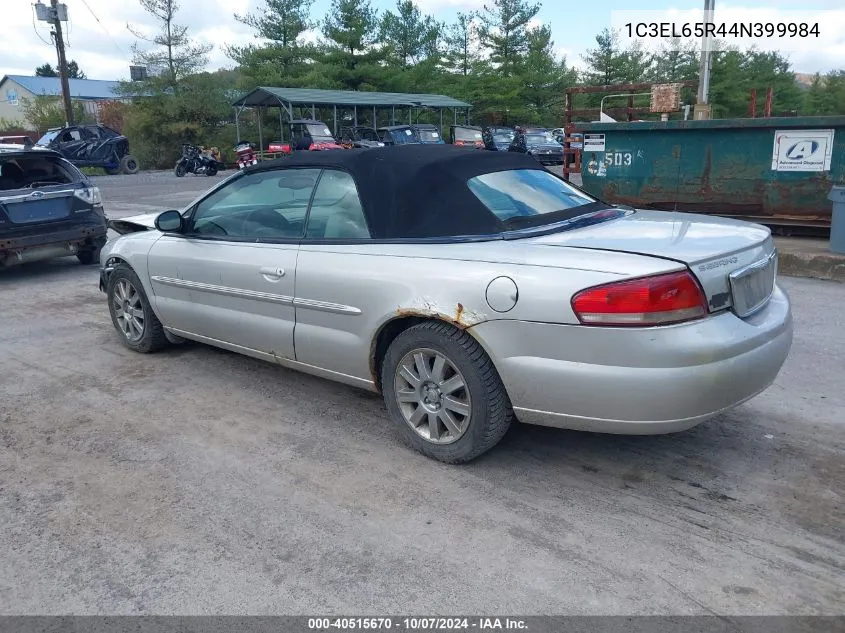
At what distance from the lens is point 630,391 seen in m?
3.06

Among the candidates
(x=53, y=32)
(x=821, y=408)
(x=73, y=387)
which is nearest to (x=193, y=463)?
(x=73, y=387)

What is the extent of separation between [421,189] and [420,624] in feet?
7.13

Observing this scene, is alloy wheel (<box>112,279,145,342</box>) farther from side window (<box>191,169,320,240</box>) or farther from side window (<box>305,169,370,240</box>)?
side window (<box>305,169,370,240</box>)

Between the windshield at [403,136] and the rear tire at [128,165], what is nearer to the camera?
the windshield at [403,136]

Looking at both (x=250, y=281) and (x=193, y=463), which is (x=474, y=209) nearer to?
(x=250, y=281)

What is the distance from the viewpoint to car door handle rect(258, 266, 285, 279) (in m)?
4.22

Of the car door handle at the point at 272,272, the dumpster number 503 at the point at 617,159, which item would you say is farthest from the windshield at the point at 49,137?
the car door handle at the point at 272,272

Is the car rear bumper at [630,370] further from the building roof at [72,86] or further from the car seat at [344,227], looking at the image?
the building roof at [72,86]

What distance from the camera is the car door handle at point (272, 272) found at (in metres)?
4.22

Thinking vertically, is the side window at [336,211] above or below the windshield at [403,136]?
below

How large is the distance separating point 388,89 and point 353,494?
141ft

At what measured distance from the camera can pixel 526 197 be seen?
399cm

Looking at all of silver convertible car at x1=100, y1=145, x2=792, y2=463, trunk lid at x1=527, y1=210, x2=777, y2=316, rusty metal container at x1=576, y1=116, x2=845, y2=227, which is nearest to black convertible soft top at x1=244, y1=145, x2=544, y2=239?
silver convertible car at x1=100, y1=145, x2=792, y2=463

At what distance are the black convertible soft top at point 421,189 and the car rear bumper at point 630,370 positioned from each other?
0.65 meters
